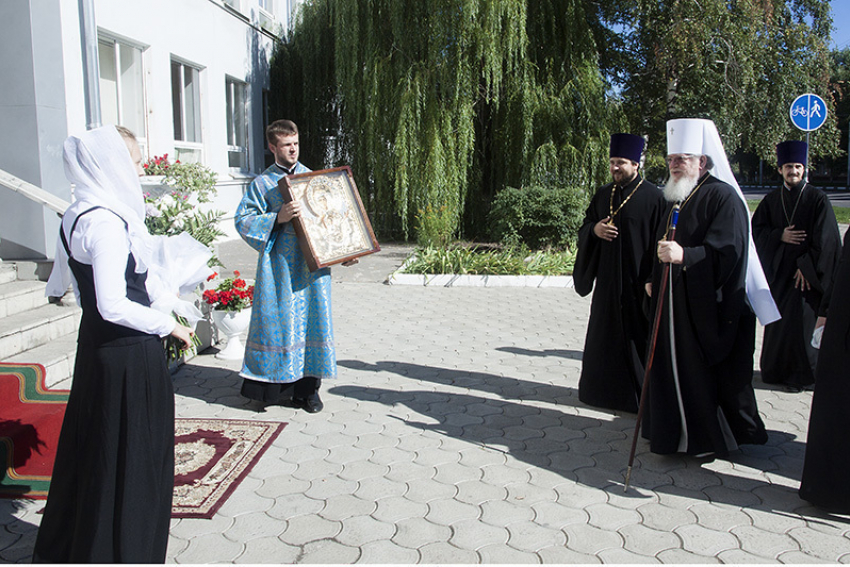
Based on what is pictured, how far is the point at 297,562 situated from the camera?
10.2 feet

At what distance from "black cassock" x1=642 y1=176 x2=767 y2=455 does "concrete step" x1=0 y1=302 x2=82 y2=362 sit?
483 cm

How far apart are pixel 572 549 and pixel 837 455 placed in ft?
4.94

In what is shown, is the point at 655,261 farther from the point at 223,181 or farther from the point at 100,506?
the point at 223,181

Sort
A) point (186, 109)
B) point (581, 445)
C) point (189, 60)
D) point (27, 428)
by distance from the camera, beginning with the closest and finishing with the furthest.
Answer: point (27, 428), point (581, 445), point (189, 60), point (186, 109)

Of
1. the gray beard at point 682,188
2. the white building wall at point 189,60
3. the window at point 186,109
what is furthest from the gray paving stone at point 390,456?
the window at point 186,109

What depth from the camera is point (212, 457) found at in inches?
170

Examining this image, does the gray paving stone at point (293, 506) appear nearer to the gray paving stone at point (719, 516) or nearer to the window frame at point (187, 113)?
the gray paving stone at point (719, 516)

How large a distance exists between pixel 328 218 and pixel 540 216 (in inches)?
328

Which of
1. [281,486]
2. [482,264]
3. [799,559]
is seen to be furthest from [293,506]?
[482,264]

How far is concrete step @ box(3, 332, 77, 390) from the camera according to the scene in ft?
17.2

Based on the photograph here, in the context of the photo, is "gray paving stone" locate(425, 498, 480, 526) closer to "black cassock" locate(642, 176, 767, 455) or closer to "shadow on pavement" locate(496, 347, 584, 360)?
"black cassock" locate(642, 176, 767, 455)

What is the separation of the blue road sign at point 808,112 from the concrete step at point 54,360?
10.5 metres

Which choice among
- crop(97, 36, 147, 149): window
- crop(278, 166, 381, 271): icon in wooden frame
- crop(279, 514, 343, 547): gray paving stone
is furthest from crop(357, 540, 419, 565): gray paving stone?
crop(97, 36, 147, 149): window

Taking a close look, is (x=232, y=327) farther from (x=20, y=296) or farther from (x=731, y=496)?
(x=731, y=496)
